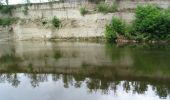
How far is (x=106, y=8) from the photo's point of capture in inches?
1902

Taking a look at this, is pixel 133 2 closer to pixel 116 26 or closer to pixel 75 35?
pixel 116 26

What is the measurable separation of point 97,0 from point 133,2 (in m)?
5.07

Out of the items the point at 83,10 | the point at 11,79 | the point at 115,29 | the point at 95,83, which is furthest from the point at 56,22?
the point at 95,83

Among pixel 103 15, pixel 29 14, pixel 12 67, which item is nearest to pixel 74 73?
pixel 12 67

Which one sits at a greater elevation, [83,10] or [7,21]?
[83,10]

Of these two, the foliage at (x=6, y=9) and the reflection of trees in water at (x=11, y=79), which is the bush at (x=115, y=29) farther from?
the reflection of trees in water at (x=11, y=79)

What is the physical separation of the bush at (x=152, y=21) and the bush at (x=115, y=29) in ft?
5.57

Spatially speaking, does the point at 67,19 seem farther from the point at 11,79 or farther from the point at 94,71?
the point at 11,79

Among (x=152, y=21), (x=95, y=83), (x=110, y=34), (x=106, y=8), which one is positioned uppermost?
(x=106, y=8)

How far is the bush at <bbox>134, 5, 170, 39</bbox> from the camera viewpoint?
42.6m

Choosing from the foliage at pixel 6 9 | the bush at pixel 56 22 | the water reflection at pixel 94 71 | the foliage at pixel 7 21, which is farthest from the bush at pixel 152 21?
the foliage at pixel 6 9

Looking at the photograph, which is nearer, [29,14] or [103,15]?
[103,15]

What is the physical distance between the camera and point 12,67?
2906cm

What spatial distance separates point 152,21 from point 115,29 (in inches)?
190
